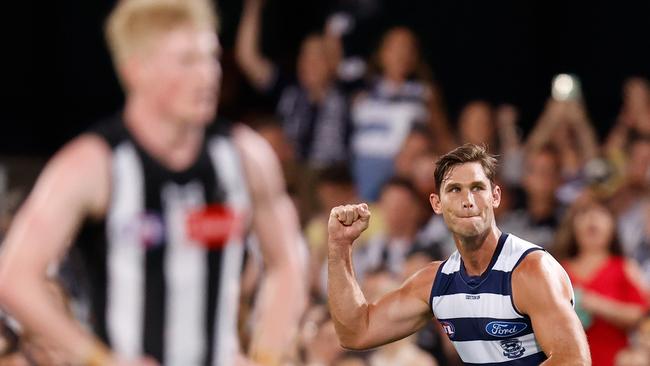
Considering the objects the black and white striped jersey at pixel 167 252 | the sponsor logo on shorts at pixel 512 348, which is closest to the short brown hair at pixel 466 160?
the sponsor logo on shorts at pixel 512 348

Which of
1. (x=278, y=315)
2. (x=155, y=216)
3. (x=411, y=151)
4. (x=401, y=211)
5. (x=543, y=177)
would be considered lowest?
(x=401, y=211)

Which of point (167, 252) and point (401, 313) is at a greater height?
point (167, 252)

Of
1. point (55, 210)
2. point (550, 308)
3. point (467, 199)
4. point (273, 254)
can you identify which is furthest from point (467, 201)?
point (55, 210)

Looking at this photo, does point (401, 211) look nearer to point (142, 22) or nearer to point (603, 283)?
point (603, 283)

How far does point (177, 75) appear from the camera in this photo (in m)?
3.74

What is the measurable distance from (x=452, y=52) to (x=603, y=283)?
5454 mm

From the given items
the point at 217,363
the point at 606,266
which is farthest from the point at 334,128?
the point at 217,363

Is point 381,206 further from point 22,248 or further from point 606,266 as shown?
point 22,248

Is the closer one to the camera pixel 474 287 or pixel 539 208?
pixel 474 287

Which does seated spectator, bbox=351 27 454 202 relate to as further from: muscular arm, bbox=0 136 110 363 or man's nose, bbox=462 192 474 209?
muscular arm, bbox=0 136 110 363

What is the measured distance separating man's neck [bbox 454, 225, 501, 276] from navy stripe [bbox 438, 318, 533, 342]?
0.64 feet

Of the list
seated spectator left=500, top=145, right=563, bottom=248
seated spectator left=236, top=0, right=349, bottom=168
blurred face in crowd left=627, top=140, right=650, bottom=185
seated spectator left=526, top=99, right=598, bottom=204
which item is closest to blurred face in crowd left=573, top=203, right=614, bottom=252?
seated spectator left=500, top=145, right=563, bottom=248

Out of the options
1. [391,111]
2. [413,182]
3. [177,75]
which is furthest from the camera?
[391,111]

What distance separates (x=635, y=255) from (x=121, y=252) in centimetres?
613
